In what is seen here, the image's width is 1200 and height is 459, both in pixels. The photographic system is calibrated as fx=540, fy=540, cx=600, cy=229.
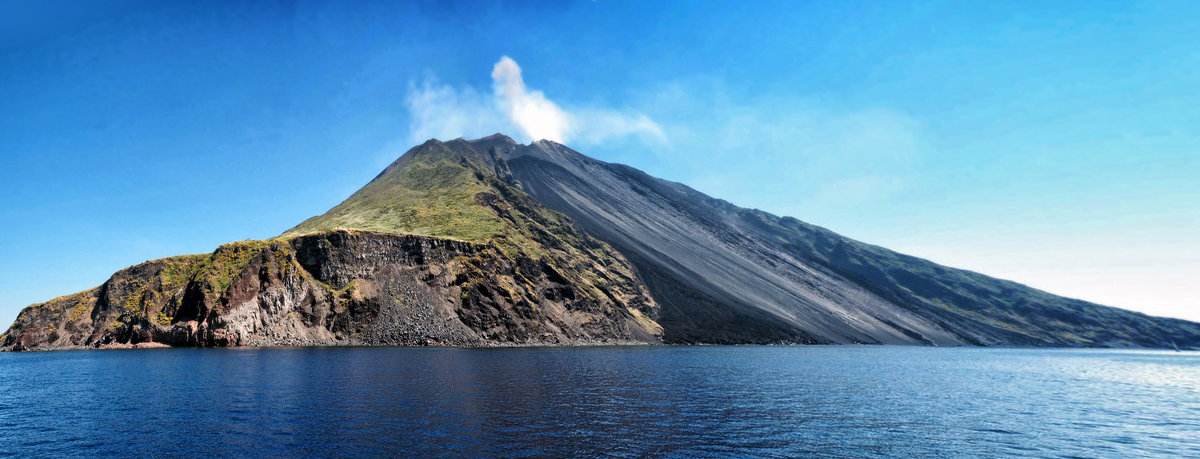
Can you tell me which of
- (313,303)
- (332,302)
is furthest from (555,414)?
(313,303)

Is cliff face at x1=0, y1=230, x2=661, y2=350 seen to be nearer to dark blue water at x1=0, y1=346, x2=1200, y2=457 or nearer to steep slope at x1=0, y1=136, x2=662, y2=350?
steep slope at x1=0, y1=136, x2=662, y2=350

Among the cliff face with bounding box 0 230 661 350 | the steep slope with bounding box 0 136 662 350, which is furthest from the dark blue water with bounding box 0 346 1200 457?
the steep slope with bounding box 0 136 662 350

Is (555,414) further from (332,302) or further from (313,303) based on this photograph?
(313,303)

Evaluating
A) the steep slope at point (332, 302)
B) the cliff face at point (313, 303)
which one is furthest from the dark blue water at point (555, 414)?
the steep slope at point (332, 302)

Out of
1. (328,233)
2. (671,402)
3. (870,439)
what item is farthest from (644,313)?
(870,439)

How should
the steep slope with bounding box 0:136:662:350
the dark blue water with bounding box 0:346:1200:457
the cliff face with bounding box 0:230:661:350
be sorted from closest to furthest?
1. the dark blue water with bounding box 0:346:1200:457
2. the cliff face with bounding box 0:230:661:350
3. the steep slope with bounding box 0:136:662:350

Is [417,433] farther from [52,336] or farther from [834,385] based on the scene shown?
[52,336]
